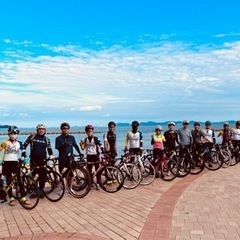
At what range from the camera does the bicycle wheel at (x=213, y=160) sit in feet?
42.7

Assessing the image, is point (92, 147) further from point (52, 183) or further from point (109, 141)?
point (52, 183)

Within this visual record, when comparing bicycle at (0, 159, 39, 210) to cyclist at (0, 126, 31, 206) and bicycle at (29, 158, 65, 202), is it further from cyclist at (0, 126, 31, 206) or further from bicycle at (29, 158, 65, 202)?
bicycle at (29, 158, 65, 202)

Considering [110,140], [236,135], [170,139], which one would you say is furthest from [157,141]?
[236,135]

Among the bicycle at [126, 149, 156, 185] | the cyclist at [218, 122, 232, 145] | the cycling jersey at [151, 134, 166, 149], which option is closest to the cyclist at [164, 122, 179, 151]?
the cycling jersey at [151, 134, 166, 149]

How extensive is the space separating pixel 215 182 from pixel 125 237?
18.5 feet

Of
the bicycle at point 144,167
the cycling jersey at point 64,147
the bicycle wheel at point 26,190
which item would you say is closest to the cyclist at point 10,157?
the bicycle wheel at point 26,190

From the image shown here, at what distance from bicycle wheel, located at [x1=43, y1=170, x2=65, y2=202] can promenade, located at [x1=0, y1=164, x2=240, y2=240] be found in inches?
8.7

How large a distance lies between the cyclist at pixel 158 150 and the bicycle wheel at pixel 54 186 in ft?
12.3

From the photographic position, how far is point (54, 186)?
8.36m

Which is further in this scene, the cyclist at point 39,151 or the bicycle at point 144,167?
the bicycle at point 144,167

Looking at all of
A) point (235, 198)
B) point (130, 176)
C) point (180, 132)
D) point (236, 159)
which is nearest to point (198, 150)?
point (180, 132)

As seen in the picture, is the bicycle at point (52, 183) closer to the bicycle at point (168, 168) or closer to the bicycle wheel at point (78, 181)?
the bicycle wheel at point (78, 181)

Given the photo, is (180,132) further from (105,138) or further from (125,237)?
(125,237)

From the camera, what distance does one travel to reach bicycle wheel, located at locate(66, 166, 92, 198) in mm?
8508
